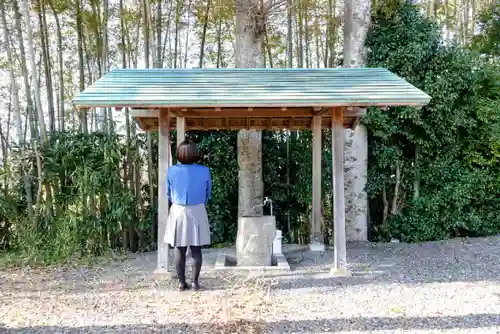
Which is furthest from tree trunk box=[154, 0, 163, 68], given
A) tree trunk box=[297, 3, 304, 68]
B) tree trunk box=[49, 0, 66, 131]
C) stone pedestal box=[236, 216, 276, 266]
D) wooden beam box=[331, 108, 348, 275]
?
wooden beam box=[331, 108, 348, 275]

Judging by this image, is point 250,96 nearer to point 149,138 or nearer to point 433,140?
point 149,138

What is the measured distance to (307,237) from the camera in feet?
23.2

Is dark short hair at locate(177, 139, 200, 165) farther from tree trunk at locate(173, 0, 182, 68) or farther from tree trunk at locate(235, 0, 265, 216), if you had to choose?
tree trunk at locate(173, 0, 182, 68)

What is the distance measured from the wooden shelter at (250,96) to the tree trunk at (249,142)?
3.56 ft

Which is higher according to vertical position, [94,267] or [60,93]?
[60,93]

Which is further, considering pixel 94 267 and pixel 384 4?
pixel 384 4

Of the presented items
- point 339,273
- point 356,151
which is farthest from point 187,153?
point 356,151

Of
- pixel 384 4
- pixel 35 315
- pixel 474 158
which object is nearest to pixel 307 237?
pixel 474 158

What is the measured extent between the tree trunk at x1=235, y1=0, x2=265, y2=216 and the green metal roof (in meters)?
1.62

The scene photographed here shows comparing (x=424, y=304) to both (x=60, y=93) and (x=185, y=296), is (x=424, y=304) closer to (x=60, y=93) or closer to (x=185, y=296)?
(x=185, y=296)

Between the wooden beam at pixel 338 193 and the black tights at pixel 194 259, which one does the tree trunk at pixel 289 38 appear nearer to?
the wooden beam at pixel 338 193

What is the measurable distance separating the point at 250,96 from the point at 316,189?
6.74ft

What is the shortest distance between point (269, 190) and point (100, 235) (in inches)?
104

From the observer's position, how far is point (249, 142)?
625cm
